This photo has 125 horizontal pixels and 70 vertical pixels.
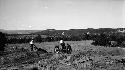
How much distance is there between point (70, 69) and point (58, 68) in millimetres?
881

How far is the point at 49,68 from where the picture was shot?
42.9 ft

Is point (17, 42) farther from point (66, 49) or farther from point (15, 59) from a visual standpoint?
point (15, 59)

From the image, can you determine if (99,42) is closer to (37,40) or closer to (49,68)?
(37,40)

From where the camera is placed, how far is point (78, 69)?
41.6ft

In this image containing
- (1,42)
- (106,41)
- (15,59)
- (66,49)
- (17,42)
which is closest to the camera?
(15,59)

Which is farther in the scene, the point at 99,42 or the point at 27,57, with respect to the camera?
the point at 99,42

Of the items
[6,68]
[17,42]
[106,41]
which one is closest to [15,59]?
[6,68]

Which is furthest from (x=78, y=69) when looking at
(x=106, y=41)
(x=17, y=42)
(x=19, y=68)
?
(x=17, y=42)

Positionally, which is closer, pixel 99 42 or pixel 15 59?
pixel 15 59

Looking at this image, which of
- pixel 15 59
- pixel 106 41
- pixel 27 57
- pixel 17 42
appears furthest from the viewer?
pixel 17 42

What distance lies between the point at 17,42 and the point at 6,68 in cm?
3249

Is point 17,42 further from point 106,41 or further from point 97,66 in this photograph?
point 97,66

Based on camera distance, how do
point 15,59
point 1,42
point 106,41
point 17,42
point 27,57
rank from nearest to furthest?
point 15,59 → point 27,57 → point 1,42 → point 106,41 → point 17,42

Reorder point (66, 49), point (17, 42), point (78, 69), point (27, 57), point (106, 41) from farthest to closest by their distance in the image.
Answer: point (17, 42)
point (106, 41)
point (66, 49)
point (27, 57)
point (78, 69)
